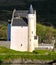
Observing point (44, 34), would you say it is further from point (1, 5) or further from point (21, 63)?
point (1, 5)

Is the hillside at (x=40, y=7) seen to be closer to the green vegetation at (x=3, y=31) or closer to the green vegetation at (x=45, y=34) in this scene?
the green vegetation at (x=45, y=34)

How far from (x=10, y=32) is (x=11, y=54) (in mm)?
7278

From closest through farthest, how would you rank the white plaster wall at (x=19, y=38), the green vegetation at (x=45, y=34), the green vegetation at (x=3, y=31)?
the white plaster wall at (x=19, y=38) < the green vegetation at (x=45, y=34) < the green vegetation at (x=3, y=31)

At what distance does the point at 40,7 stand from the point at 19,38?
38762 millimetres

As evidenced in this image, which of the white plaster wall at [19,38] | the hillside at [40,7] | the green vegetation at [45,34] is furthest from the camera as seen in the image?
the hillside at [40,7]

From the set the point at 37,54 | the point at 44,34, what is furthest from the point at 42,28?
the point at 37,54

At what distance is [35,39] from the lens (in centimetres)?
4241

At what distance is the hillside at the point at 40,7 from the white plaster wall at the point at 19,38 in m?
25.0

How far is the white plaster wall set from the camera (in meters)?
42.0

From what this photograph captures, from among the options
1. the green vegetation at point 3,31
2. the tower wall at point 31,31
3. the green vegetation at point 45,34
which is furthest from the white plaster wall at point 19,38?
the green vegetation at point 3,31

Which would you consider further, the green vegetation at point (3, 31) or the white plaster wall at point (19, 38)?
the green vegetation at point (3, 31)

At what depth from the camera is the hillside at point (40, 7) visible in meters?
71.8

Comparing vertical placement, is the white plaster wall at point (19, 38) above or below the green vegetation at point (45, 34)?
above

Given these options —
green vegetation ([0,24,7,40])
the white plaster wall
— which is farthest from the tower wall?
green vegetation ([0,24,7,40])
